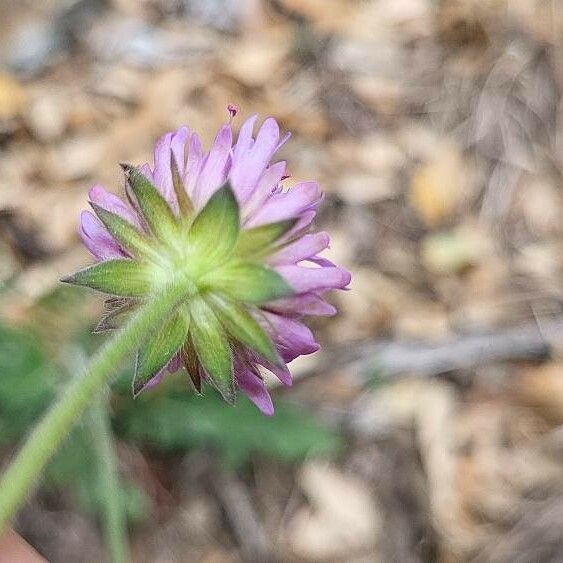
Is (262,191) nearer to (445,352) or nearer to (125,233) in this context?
(125,233)

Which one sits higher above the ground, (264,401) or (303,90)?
(264,401)

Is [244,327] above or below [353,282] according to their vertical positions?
above

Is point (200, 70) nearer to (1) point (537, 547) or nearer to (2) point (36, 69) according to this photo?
(2) point (36, 69)

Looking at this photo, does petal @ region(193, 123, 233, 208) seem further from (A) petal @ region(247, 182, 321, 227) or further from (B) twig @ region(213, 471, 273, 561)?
(B) twig @ region(213, 471, 273, 561)

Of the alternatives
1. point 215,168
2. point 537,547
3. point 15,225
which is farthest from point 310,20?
point 215,168

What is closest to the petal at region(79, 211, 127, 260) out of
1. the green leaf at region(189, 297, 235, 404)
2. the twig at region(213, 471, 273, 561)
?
the green leaf at region(189, 297, 235, 404)

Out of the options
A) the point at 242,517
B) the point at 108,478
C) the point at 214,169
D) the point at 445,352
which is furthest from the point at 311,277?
the point at 445,352
